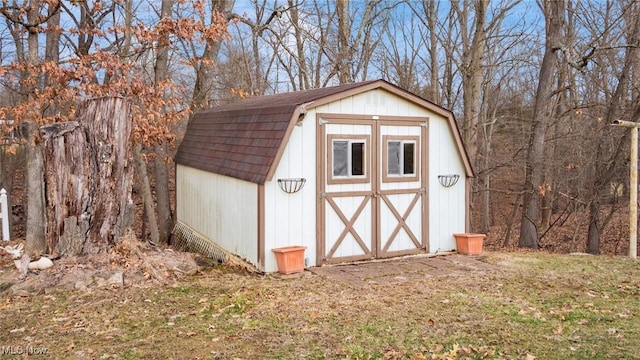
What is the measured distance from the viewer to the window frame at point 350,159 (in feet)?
26.9

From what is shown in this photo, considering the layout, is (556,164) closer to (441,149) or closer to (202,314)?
(441,149)

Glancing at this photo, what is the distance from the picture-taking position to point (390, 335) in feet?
16.7

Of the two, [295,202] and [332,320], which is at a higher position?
[295,202]

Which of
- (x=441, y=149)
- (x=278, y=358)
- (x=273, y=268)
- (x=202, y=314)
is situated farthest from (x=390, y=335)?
(x=441, y=149)

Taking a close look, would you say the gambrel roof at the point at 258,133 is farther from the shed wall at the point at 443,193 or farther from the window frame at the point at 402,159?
the window frame at the point at 402,159

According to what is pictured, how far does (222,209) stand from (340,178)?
2.12m

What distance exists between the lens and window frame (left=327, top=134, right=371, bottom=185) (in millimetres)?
8211

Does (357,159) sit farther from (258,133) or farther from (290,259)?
(290,259)

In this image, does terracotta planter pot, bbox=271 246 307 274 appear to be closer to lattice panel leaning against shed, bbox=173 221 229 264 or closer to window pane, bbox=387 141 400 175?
lattice panel leaning against shed, bbox=173 221 229 264

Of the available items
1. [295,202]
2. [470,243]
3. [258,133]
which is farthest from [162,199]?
[470,243]

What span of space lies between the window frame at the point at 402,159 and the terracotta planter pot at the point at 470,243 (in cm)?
130

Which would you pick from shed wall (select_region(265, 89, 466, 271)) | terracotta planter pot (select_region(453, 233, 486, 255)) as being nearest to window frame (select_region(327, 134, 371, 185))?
shed wall (select_region(265, 89, 466, 271))

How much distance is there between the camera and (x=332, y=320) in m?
5.55

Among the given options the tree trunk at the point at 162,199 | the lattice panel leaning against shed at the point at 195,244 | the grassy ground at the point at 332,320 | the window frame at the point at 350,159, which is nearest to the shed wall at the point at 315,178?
the window frame at the point at 350,159
